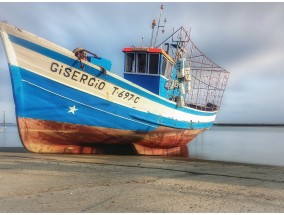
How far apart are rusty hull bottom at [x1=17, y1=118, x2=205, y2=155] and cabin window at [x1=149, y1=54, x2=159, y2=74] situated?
9.38 feet

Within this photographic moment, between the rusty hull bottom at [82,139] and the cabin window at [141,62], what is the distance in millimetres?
3071

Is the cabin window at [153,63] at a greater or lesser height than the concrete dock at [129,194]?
greater

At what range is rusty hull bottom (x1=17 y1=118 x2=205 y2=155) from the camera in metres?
10.1

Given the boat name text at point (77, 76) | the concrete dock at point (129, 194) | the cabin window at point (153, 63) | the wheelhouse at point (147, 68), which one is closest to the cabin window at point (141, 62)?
the wheelhouse at point (147, 68)

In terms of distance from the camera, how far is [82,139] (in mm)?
10945

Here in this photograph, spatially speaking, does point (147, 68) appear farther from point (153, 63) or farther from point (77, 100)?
point (77, 100)

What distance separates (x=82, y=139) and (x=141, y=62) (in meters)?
5.12

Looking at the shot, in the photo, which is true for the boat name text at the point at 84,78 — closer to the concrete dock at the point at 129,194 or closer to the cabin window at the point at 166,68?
the cabin window at the point at 166,68

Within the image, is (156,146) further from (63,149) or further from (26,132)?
(26,132)

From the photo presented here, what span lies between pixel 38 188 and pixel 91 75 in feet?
20.4

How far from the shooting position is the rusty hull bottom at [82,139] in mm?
10094

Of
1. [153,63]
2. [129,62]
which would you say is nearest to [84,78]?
[129,62]

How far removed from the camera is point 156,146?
46.0 feet

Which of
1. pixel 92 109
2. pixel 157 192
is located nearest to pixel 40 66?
pixel 92 109
